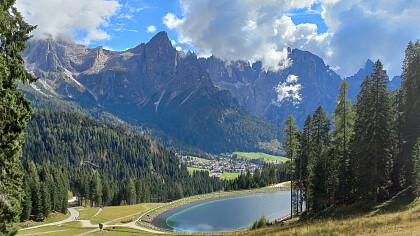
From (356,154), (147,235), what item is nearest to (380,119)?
(356,154)

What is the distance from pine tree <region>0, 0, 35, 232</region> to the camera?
1975cm

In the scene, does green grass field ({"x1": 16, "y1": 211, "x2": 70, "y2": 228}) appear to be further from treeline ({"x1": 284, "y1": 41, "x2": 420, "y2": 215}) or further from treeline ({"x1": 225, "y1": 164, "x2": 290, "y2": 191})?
treeline ({"x1": 225, "y1": 164, "x2": 290, "y2": 191})

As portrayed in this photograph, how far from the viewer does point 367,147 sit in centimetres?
4066

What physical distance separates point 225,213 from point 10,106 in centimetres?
9252

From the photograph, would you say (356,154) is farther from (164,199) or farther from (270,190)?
(164,199)

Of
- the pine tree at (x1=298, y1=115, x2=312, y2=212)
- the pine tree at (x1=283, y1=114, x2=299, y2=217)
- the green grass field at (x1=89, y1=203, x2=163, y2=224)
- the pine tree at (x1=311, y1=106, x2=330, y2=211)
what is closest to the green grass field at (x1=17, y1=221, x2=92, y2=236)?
the green grass field at (x1=89, y1=203, x2=163, y2=224)

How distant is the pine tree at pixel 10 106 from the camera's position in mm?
19750

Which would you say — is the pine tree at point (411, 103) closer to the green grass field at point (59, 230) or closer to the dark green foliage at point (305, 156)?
the dark green foliage at point (305, 156)

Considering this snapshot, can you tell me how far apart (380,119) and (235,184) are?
116 m

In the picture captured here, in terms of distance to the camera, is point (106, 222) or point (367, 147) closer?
point (367, 147)

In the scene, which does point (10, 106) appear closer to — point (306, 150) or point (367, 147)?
point (367, 147)

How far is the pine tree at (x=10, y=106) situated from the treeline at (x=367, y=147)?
40.5 metres

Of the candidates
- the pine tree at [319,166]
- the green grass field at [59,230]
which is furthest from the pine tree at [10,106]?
the green grass field at [59,230]

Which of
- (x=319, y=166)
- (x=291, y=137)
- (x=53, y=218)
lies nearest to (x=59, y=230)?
(x=53, y=218)
